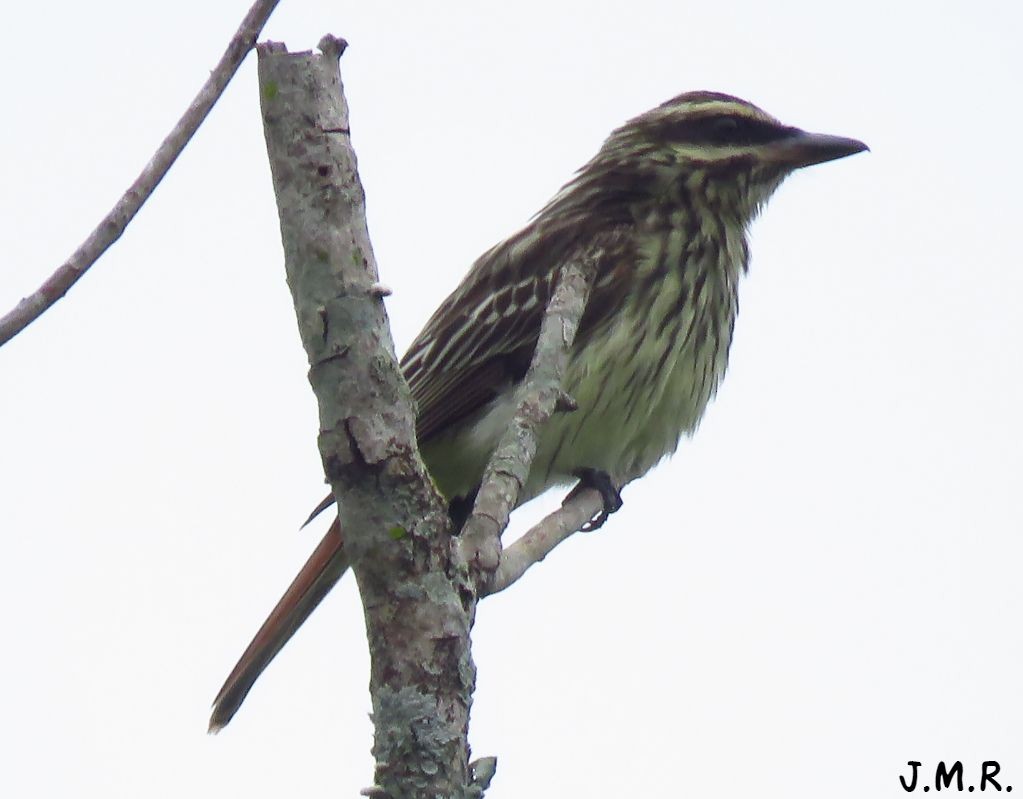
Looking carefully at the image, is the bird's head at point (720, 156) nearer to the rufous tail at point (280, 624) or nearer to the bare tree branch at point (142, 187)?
the rufous tail at point (280, 624)

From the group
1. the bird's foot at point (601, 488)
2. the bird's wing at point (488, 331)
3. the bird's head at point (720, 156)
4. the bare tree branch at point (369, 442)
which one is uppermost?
the bird's head at point (720, 156)

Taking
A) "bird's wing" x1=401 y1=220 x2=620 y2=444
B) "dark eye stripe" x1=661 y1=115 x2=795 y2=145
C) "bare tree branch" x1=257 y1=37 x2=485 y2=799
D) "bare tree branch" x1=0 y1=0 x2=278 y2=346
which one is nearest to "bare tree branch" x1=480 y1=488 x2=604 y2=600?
"bare tree branch" x1=257 y1=37 x2=485 y2=799

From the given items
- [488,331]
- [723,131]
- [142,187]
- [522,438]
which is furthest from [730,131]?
[142,187]

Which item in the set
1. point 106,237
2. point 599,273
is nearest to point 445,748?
point 106,237

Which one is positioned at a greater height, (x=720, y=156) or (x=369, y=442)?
(x=720, y=156)

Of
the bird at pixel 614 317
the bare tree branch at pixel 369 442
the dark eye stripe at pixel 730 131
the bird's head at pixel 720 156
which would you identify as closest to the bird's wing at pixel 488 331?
the bird at pixel 614 317

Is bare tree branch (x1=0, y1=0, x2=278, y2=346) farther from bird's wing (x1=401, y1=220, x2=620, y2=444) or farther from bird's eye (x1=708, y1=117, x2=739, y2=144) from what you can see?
bird's eye (x1=708, y1=117, x2=739, y2=144)

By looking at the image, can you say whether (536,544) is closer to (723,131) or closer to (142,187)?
(142,187)
